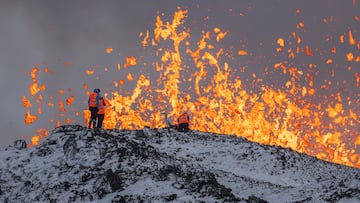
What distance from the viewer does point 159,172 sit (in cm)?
1548

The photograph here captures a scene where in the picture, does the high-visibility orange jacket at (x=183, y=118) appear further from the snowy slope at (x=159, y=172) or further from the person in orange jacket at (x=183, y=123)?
the snowy slope at (x=159, y=172)

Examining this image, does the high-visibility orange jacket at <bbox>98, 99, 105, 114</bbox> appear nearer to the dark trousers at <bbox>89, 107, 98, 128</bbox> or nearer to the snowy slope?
the dark trousers at <bbox>89, 107, 98, 128</bbox>

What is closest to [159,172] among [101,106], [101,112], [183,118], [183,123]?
[101,106]

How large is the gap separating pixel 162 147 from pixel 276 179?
6.85m

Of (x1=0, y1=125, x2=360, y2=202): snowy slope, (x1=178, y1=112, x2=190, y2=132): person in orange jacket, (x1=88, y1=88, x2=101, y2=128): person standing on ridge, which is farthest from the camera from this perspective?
(x1=178, y1=112, x2=190, y2=132): person in orange jacket

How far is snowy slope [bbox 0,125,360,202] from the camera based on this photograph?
1330 centimetres

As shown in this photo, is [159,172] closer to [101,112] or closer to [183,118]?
A: [101,112]

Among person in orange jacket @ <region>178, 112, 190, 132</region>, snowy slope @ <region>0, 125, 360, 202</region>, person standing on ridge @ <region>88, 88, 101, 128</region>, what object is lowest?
snowy slope @ <region>0, 125, 360, 202</region>

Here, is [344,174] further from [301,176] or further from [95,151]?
[95,151]

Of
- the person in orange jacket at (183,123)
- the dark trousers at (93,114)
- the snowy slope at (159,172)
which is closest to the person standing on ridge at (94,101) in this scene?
the dark trousers at (93,114)

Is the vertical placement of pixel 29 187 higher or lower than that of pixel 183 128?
lower

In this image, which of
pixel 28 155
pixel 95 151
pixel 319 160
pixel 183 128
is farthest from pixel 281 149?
pixel 28 155

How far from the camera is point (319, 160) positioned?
25.1 metres

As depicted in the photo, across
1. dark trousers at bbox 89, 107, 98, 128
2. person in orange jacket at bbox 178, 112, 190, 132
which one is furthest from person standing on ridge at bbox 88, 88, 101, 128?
person in orange jacket at bbox 178, 112, 190, 132
